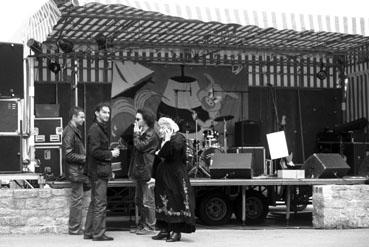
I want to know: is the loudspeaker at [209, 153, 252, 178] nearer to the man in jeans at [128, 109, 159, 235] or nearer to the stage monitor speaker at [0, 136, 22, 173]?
the man in jeans at [128, 109, 159, 235]

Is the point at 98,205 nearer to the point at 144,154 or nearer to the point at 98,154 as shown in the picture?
the point at 98,154

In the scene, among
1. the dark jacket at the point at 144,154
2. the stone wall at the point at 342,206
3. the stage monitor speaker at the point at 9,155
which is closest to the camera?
the dark jacket at the point at 144,154

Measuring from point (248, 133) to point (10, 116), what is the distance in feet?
23.8

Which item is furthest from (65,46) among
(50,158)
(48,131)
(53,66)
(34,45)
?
(50,158)

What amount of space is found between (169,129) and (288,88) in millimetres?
9129

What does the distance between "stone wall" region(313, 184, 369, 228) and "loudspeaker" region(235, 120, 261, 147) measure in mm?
5255

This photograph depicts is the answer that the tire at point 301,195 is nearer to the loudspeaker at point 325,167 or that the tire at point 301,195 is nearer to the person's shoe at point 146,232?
the loudspeaker at point 325,167

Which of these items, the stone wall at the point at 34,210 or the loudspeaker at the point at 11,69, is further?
the loudspeaker at the point at 11,69

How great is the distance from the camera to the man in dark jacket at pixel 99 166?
944cm

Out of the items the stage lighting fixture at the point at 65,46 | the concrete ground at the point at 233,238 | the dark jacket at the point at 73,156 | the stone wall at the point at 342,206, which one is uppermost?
the stage lighting fixture at the point at 65,46

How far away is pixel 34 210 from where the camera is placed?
10297 millimetres

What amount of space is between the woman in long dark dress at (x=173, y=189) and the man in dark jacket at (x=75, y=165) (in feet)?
4.22

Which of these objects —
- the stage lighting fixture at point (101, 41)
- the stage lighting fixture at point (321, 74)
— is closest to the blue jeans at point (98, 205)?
the stage lighting fixture at point (101, 41)

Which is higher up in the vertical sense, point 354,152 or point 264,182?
point 354,152
